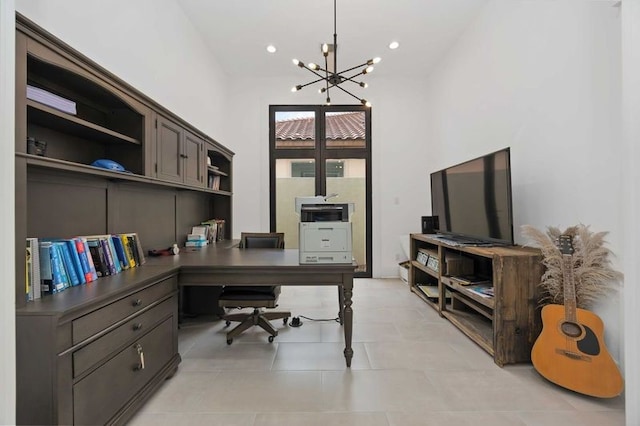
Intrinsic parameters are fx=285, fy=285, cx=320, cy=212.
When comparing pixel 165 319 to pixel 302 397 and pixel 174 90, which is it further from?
pixel 174 90

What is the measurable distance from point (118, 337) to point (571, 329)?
257 centimetres

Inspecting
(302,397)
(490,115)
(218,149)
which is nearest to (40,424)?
(302,397)

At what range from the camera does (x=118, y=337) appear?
4.65 feet

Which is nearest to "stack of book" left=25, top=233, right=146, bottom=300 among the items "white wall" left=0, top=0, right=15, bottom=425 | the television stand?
"white wall" left=0, top=0, right=15, bottom=425

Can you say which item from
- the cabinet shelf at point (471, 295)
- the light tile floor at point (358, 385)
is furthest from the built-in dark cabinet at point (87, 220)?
the cabinet shelf at point (471, 295)

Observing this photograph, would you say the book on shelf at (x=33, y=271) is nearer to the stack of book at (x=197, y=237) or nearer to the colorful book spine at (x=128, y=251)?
the colorful book spine at (x=128, y=251)

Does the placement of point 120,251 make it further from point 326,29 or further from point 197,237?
point 326,29

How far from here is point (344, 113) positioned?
4910 millimetres

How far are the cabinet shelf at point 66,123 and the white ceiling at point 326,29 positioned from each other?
2.12 meters

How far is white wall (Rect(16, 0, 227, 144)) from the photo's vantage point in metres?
1.71

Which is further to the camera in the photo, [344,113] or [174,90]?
[344,113]

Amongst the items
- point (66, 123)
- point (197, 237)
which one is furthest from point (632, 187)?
point (197, 237)

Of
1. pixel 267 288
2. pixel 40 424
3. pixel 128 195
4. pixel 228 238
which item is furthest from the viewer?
pixel 228 238

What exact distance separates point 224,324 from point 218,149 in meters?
2.17
